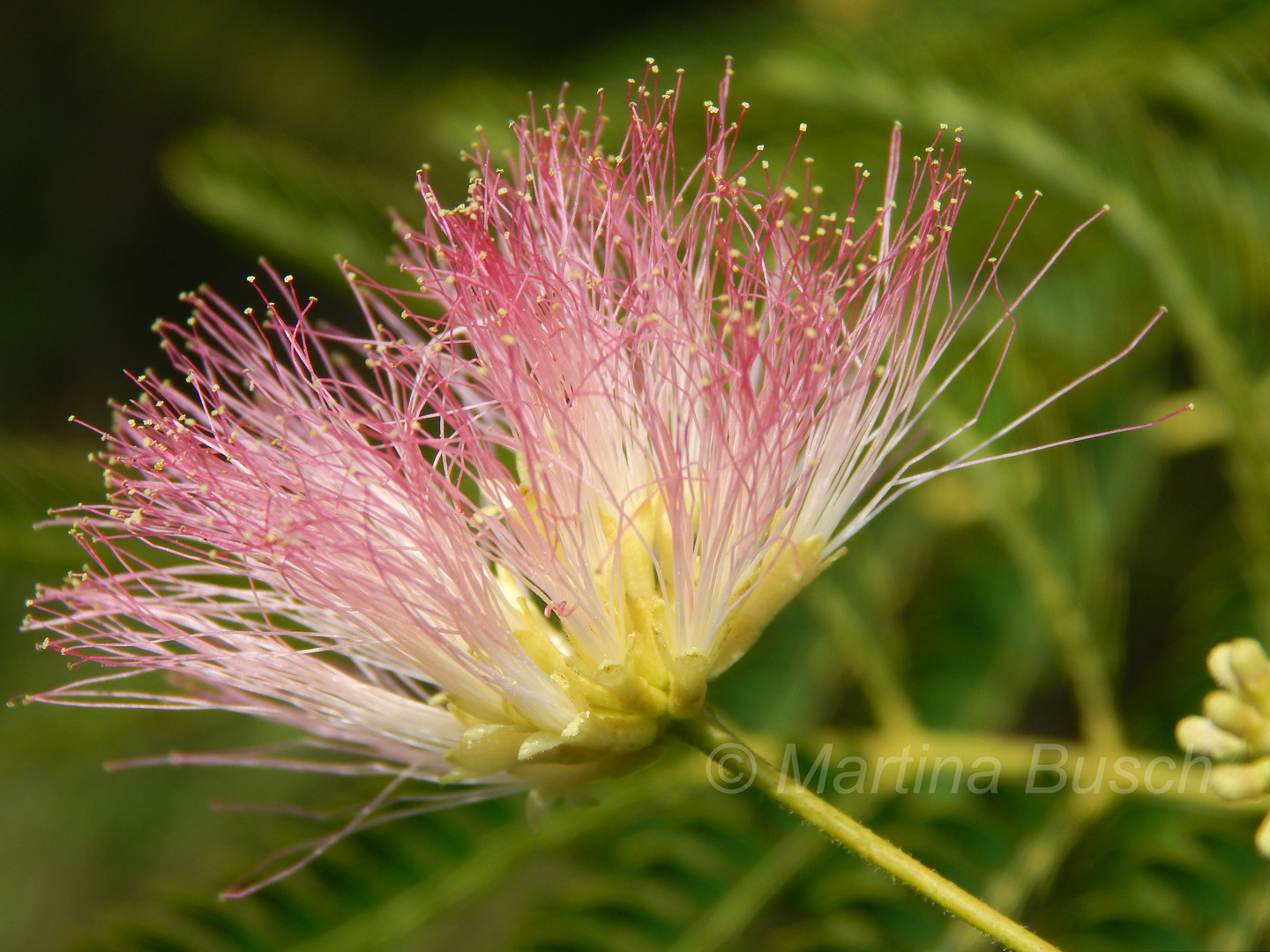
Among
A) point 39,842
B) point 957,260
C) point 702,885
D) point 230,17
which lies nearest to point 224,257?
point 230,17

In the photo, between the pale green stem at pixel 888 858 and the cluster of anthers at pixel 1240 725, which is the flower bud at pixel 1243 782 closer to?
the cluster of anthers at pixel 1240 725

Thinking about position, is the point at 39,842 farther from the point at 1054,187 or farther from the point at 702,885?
the point at 1054,187

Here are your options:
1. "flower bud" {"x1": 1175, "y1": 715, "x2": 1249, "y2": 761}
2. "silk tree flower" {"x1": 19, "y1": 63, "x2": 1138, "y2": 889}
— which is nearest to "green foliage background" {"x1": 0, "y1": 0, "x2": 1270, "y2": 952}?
"flower bud" {"x1": 1175, "y1": 715, "x2": 1249, "y2": 761}

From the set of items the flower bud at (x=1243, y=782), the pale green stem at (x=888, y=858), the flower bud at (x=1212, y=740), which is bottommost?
the pale green stem at (x=888, y=858)

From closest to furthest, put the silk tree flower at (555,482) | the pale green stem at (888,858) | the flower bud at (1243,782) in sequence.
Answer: the pale green stem at (888,858) < the flower bud at (1243,782) < the silk tree flower at (555,482)

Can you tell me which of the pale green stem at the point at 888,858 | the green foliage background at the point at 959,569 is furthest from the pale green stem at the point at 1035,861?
the pale green stem at the point at 888,858

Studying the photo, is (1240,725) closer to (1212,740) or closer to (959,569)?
(1212,740)

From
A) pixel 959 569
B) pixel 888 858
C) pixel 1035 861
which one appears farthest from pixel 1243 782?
pixel 959 569
